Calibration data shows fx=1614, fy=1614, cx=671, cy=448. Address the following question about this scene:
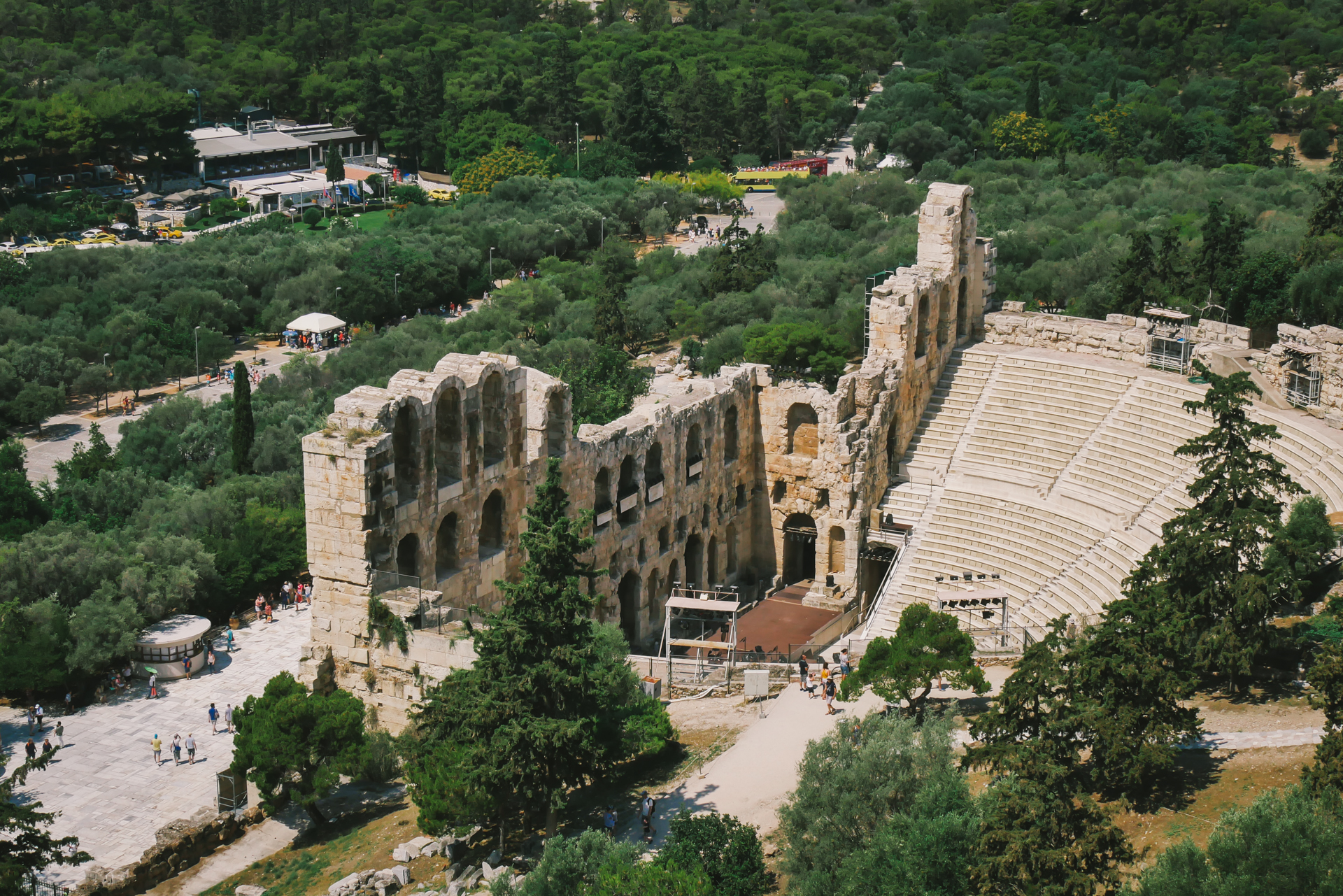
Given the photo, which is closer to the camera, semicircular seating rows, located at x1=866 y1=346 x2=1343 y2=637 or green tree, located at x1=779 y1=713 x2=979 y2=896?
green tree, located at x1=779 y1=713 x2=979 y2=896

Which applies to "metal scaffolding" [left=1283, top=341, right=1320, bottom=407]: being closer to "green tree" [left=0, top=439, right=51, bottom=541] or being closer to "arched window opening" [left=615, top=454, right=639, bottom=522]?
"arched window opening" [left=615, top=454, right=639, bottom=522]

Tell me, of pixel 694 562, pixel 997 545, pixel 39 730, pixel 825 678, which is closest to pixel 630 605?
pixel 694 562

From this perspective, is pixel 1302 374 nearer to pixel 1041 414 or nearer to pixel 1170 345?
pixel 1170 345

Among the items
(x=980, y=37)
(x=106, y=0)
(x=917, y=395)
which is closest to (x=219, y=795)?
(x=917, y=395)

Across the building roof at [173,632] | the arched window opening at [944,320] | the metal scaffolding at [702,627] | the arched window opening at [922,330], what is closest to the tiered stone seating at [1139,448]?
the arched window opening at [922,330]

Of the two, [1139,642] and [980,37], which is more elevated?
[980,37]

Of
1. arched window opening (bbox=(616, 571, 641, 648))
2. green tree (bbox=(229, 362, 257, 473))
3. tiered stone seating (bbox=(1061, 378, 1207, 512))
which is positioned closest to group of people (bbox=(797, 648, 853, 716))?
arched window opening (bbox=(616, 571, 641, 648))

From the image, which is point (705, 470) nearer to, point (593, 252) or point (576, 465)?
point (576, 465)
